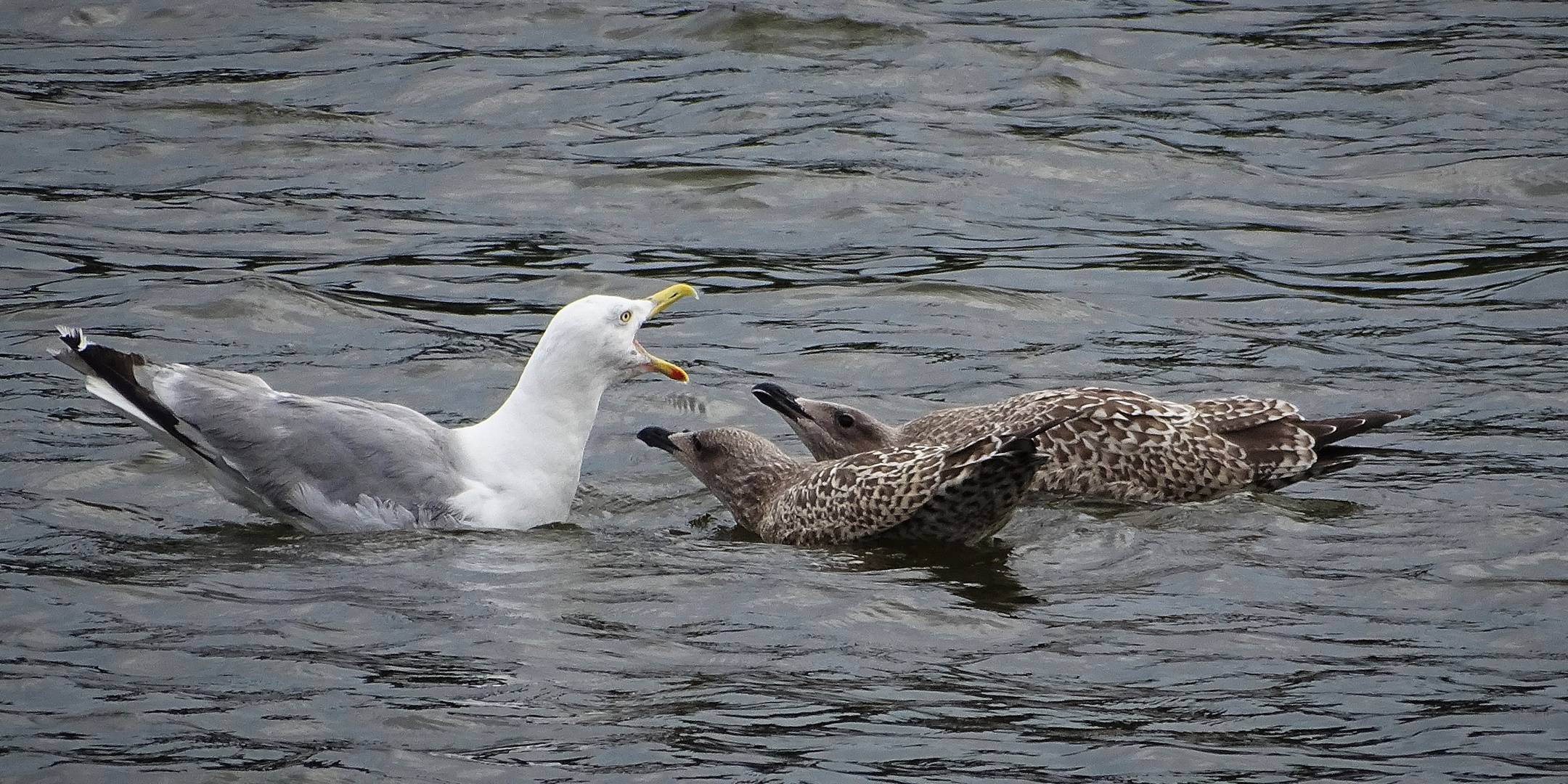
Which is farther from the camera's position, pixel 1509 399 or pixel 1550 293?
pixel 1550 293

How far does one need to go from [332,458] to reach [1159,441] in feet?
12.2

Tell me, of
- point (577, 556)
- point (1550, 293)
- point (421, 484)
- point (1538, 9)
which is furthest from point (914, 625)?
point (1538, 9)

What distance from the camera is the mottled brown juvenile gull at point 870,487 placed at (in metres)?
7.71

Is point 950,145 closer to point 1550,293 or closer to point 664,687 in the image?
point 1550,293

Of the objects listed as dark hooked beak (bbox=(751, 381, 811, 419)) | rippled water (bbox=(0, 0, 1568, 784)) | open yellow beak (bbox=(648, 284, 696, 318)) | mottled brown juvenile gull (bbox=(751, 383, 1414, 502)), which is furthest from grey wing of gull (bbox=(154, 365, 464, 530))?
mottled brown juvenile gull (bbox=(751, 383, 1414, 502))

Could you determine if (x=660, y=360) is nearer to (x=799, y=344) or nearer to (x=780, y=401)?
(x=780, y=401)

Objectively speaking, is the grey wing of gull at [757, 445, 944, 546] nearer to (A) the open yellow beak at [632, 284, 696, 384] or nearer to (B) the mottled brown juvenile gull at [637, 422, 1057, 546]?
(B) the mottled brown juvenile gull at [637, 422, 1057, 546]

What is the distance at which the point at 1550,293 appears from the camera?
11.7m

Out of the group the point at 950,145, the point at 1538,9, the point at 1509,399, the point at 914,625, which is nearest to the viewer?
the point at 914,625

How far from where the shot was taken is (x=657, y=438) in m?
9.10

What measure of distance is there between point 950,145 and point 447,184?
4.03 meters

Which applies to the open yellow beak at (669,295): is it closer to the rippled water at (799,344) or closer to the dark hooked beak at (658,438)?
the dark hooked beak at (658,438)

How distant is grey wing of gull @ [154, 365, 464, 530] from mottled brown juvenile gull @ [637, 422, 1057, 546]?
139cm

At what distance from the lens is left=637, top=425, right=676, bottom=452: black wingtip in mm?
9094
